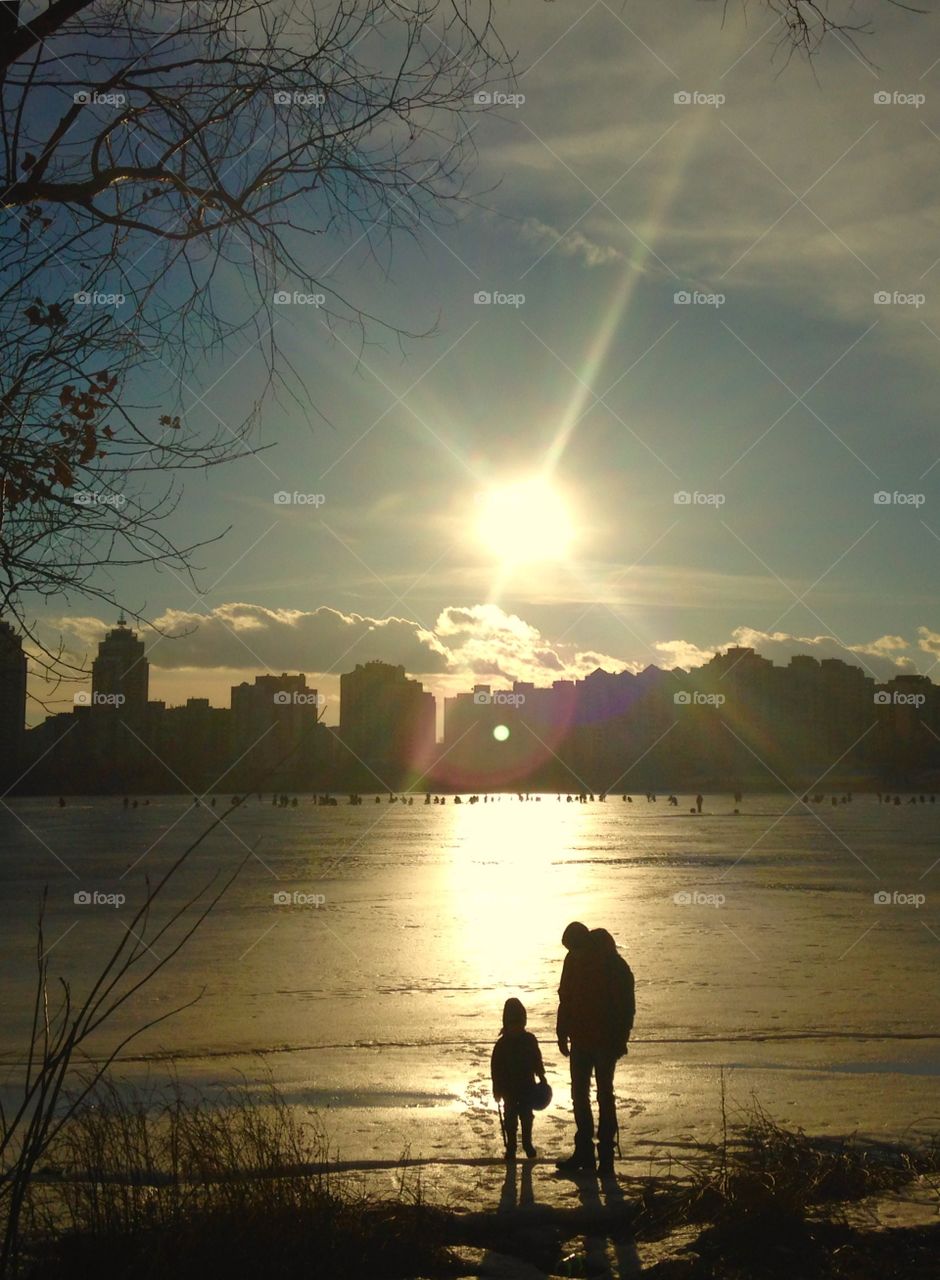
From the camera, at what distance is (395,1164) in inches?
302

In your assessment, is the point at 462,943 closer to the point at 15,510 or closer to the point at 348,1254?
the point at 348,1254

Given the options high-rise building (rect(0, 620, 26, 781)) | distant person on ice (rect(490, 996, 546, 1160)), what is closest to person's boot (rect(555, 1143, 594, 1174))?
distant person on ice (rect(490, 996, 546, 1160))

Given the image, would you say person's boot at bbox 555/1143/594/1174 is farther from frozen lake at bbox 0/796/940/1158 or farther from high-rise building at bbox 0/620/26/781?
high-rise building at bbox 0/620/26/781

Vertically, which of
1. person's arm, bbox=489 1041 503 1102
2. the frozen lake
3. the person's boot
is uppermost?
person's arm, bbox=489 1041 503 1102

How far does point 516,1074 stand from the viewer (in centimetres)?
836

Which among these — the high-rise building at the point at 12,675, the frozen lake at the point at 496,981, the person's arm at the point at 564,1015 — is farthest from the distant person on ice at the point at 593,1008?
the high-rise building at the point at 12,675

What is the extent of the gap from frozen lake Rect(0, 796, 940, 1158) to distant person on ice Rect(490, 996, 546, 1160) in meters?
0.45

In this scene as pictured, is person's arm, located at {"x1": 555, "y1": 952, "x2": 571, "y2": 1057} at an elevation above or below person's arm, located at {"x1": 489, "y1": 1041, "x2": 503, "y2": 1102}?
above

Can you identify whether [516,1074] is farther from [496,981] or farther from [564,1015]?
[496,981]

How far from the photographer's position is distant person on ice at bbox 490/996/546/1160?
26.8 ft

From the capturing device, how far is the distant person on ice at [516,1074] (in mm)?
8172

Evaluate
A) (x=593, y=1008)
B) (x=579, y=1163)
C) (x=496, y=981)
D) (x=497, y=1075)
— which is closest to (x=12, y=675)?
(x=579, y=1163)

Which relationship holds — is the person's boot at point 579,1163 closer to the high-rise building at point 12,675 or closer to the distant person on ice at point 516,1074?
the distant person on ice at point 516,1074

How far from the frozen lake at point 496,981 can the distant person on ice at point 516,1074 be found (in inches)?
17.7
